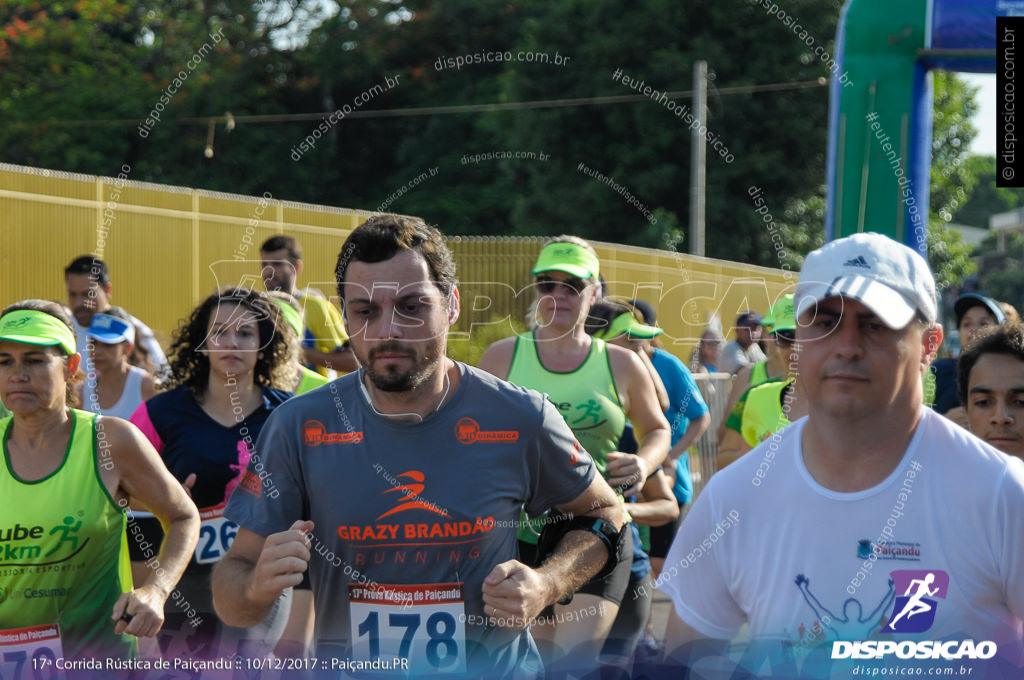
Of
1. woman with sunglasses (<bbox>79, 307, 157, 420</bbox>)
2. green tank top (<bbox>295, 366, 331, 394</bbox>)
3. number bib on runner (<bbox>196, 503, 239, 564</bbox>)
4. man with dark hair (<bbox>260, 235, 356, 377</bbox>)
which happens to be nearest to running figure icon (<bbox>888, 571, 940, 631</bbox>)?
number bib on runner (<bbox>196, 503, 239, 564</bbox>)

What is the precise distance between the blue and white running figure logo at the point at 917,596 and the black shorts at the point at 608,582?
268 centimetres

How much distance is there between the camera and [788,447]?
2453 mm

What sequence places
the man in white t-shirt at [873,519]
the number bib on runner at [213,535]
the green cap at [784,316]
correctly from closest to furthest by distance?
the man in white t-shirt at [873,519] < the number bib on runner at [213,535] < the green cap at [784,316]

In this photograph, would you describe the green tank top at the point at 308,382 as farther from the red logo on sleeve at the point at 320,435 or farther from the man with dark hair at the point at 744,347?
the man with dark hair at the point at 744,347

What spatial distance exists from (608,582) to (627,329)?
1.80m

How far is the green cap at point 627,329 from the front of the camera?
6453 mm

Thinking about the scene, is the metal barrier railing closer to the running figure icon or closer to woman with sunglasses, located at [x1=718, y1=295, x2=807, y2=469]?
woman with sunglasses, located at [x1=718, y1=295, x2=807, y2=469]

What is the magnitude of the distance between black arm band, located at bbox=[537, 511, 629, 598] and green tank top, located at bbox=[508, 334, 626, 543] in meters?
1.90

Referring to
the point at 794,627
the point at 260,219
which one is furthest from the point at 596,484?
the point at 260,219

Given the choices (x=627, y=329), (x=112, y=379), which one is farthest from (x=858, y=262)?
(x=112, y=379)

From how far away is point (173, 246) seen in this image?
1130cm

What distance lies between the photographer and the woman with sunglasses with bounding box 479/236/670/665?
5.06m

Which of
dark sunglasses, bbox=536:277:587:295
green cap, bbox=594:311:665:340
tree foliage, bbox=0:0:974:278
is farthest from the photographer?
tree foliage, bbox=0:0:974:278

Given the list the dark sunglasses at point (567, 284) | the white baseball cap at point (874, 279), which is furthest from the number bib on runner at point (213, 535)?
the white baseball cap at point (874, 279)
